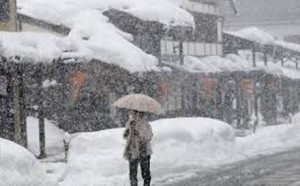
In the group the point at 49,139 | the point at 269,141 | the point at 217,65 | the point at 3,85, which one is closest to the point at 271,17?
the point at 217,65

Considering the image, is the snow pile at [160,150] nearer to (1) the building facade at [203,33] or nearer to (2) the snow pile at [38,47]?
(2) the snow pile at [38,47]

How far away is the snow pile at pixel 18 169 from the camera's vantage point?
10.8 m

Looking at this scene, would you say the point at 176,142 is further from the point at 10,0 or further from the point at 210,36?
the point at 210,36

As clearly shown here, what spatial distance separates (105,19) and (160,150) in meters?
11.6

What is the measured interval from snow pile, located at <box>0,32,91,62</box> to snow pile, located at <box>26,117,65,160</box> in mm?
3115

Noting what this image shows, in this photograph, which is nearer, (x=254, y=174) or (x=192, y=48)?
(x=254, y=174)

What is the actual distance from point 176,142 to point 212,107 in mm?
14771

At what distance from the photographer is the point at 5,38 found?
17.9m

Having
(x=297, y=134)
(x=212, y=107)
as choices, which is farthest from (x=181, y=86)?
(x=297, y=134)

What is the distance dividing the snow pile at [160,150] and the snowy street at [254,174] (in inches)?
34.0

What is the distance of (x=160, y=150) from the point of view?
16.8 m

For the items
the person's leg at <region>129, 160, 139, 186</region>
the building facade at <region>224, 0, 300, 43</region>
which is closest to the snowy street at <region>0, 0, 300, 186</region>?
the person's leg at <region>129, 160, 139, 186</region>

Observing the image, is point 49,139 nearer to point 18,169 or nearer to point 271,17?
point 18,169

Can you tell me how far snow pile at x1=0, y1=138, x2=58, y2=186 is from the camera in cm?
1080
